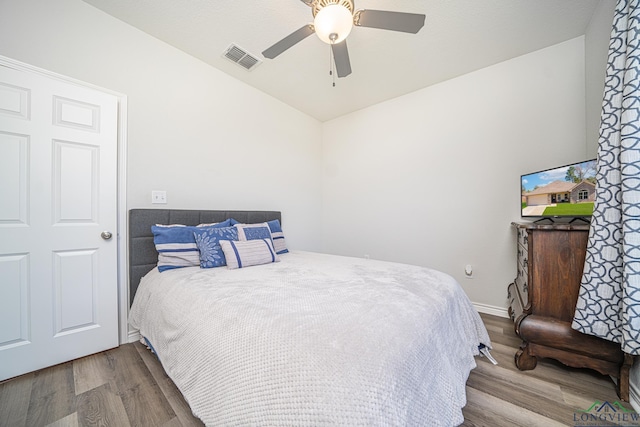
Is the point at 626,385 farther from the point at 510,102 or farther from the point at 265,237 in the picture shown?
the point at 265,237

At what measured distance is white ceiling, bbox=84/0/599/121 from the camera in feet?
5.97

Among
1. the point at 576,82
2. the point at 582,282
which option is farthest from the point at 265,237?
the point at 576,82

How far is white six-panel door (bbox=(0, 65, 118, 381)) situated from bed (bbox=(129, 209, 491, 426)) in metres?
0.52

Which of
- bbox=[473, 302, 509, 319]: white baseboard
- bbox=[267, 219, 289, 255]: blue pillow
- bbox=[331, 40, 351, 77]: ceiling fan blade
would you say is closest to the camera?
bbox=[331, 40, 351, 77]: ceiling fan blade

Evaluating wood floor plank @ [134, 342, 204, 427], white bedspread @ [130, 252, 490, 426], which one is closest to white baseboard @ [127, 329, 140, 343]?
wood floor plank @ [134, 342, 204, 427]

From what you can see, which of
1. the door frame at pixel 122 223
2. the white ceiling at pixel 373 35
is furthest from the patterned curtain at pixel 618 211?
the door frame at pixel 122 223

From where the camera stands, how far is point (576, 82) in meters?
2.14

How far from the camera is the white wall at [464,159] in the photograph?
2250mm

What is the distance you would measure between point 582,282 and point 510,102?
1910mm

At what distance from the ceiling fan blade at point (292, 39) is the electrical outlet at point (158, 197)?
5.06 ft

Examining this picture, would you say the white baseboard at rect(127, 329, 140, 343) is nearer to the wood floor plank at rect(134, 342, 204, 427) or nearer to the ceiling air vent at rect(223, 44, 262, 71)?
the wood floor plank at rect(134, 342, 204, 427)

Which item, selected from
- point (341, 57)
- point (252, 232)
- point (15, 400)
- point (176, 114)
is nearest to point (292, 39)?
point (341, 57)

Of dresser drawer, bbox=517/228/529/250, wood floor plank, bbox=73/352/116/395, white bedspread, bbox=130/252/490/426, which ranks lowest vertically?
wood floor plank, bbox=73/352/116/395

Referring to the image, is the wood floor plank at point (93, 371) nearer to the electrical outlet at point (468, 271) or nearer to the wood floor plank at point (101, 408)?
the wood floor plank at point (101, 408)
